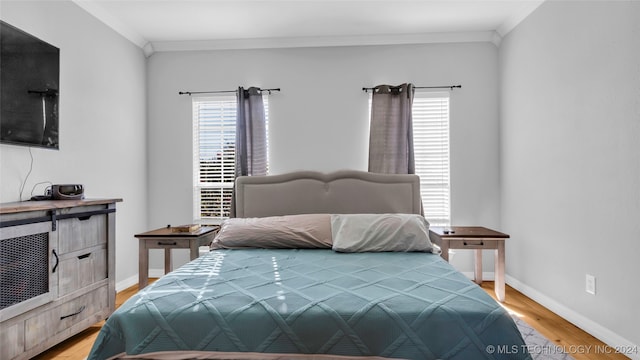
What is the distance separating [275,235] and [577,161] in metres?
2.44

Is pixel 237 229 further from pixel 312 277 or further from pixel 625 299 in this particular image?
pixel 625 299

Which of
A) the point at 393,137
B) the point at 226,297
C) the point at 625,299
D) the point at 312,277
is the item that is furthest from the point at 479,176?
the point at 226,297

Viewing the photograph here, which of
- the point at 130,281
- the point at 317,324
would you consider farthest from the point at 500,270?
the point at 130,281

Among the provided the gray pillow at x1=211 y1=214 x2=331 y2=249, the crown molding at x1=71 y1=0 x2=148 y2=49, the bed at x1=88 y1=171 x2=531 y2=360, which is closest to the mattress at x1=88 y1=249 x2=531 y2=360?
the bed at x1=88 y1=171 x2=531 y2=360

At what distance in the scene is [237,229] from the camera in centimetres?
297

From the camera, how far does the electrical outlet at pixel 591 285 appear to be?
247 cm

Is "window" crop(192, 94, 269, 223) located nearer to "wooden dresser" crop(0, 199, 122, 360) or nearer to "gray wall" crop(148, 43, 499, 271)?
"gray wall" crop(148, 43, 499, 271)

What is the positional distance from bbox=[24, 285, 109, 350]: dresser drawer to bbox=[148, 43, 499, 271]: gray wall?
1458 millimetres

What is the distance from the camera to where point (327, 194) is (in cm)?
366

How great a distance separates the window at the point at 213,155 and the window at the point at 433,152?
2151 mm

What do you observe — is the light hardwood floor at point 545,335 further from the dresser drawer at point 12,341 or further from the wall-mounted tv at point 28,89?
the wall-mounted tv at point 28,89

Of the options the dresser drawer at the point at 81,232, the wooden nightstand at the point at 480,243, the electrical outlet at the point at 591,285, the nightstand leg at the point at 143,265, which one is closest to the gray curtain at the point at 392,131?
the wooden nightstand at the point at 480,243

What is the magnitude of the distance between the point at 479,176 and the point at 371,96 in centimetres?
152

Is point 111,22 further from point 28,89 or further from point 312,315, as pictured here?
point 312,315
